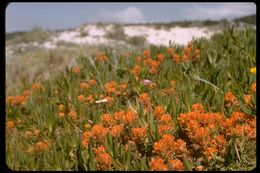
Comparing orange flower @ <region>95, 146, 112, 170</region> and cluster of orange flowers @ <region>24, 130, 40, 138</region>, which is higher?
orange flower @ <region>95, 146, 112, 170</region>

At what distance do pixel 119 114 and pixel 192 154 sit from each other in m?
0.61

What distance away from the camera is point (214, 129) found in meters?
2.53

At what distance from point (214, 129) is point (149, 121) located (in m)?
0.41

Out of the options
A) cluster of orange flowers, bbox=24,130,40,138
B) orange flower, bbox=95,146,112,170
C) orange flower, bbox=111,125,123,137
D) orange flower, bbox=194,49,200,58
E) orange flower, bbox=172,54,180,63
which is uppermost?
orange flower, bbox=194,49,200,58

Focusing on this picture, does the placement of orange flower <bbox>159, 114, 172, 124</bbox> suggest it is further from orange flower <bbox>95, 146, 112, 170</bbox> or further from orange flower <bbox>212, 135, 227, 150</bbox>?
orange flower <bbox>95, 146, 112, 170</bbox>

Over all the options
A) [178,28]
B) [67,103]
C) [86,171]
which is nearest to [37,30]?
[178,28]

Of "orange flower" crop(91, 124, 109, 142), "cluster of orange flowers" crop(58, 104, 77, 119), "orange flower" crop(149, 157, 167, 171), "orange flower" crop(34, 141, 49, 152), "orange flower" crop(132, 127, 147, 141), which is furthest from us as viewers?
"cluster of orange flowers" crop(58, 104, 77, 119)

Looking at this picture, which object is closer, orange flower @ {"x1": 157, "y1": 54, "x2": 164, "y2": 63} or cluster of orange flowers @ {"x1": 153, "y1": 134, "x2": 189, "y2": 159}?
cluster of orange flowers @ {"x1": 153, "y1": 134, "x2": 189, "y2": 159}

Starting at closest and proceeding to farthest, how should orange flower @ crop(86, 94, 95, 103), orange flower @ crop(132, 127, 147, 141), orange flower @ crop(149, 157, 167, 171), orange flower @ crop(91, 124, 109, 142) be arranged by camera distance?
orange flower @ crop(149, 157, 167, 171), orange flower @ crop(132, 127, 147, 141), orange flower @ crop(91, 124, 109, 142), orange flower @ crop(86, 94, 95, 103)

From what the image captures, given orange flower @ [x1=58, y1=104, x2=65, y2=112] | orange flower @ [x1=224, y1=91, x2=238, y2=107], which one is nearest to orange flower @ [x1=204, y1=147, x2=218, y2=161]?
orange flower @ [x1=224, y1=91, x2=238, y2=107]

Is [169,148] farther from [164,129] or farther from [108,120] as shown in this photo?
[108,120]

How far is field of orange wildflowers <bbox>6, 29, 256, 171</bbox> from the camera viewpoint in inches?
95.2

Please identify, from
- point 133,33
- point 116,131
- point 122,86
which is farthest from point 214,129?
point 133,33

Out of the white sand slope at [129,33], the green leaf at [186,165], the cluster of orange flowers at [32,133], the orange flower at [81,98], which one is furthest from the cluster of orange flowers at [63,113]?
the white sand slope at [129,33]
